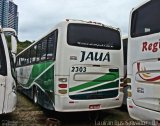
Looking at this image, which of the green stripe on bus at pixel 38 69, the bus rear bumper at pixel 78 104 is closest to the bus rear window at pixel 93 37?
the green stripe on bus at pixel 38 69

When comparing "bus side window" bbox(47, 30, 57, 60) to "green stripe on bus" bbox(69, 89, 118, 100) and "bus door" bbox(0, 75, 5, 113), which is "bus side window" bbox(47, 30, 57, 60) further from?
"bus door" bbox(0, 75, 5, 113)

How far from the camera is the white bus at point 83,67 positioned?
898 cm

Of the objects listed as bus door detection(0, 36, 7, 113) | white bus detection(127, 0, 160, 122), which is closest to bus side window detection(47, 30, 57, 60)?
bus door detection(0, 36, 7, 113)

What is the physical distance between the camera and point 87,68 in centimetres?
920

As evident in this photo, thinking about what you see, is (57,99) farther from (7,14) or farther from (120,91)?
(7,14)

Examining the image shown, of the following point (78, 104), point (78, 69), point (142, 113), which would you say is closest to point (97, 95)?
point (78, 104)

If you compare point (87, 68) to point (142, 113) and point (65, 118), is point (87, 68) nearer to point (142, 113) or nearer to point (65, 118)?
point (65, 118)

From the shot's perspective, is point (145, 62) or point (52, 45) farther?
point (52, 45)

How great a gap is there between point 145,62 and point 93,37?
2.94m

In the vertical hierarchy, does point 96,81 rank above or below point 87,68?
below

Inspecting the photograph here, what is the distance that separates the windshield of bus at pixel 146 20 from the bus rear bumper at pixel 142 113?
5.25 ft

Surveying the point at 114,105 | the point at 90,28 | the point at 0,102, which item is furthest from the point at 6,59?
the point at 114,105

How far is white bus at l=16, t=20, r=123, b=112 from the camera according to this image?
8.98 meters

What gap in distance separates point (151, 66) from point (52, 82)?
142 inches
